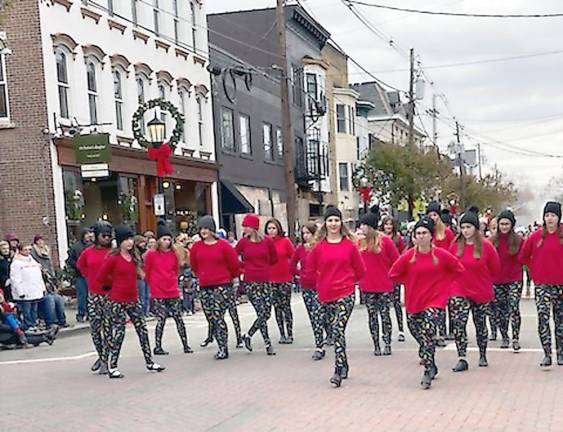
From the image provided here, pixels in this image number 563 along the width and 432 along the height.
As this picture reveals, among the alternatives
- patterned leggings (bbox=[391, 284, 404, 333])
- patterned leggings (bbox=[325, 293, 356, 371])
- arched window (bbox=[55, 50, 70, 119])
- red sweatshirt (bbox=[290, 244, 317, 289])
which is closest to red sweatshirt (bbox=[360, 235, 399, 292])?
patterned leggings (bbox=[391, 284, 404, 333])

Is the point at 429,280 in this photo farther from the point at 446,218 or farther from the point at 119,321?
the point at 446,218

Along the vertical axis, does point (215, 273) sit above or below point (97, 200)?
below

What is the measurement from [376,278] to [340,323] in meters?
2.36

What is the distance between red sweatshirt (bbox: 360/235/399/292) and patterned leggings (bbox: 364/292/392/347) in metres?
0.11

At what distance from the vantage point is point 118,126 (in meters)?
25.3

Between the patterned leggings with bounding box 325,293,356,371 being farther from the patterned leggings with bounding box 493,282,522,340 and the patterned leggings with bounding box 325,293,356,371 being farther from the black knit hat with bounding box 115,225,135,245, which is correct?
the black knit hat with bounding box 115,225,135,245

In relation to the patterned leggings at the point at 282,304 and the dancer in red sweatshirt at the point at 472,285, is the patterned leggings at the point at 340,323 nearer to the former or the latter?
the dancer in red sweatshirt at the point at 472,285

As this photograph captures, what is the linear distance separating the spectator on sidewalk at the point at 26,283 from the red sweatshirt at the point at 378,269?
6636 millimetres

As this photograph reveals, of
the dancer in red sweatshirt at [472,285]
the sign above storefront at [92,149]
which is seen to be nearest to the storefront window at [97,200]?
the sign above storefront at [92,149]

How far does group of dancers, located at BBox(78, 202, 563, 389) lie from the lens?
9.45 metres

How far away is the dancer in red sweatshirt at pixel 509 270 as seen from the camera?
11250 mm

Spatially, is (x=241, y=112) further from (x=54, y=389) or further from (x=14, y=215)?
Result: (x=54, y=389)

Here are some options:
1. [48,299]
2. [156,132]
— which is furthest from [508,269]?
[156,132]

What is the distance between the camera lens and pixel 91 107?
23984 mm
